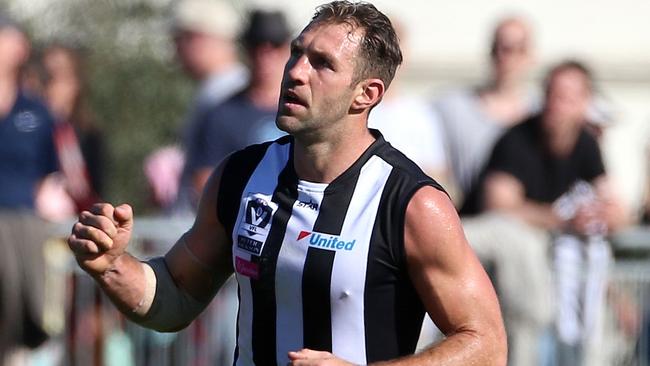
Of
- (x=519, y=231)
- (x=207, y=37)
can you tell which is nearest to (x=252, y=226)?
(x=519, y=231)

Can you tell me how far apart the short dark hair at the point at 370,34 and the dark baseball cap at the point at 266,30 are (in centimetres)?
390

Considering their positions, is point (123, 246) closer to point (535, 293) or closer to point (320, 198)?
point (320, 198)

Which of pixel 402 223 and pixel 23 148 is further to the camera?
pixel 23 148

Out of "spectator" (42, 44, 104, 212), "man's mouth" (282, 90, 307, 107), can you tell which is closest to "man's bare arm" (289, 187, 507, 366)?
"man's mouth" (282, 90, 307, 107)

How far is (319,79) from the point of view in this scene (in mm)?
5078

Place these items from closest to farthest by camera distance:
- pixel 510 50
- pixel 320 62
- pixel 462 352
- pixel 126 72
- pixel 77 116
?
pixel 462 352, pixel 320 62, pixel 510 50, pixel 77 116, pixel 126 72

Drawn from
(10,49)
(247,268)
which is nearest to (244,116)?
(10,49)

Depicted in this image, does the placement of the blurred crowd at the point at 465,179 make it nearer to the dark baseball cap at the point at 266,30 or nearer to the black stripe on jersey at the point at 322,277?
the dark baseball cap at the point at 266,30

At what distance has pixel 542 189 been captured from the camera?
930 centimetres

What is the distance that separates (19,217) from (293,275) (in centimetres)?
424

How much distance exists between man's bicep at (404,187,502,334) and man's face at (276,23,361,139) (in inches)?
16.4

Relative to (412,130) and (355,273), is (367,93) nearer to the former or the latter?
(355,273)

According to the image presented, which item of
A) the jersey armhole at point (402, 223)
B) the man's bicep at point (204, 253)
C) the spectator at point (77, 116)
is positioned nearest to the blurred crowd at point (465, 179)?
the spectator at point (77, 116)

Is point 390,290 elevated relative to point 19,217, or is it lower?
elevated
